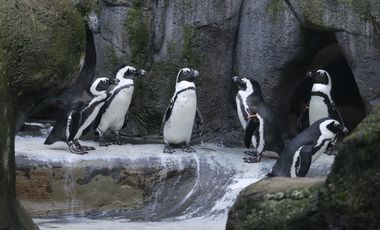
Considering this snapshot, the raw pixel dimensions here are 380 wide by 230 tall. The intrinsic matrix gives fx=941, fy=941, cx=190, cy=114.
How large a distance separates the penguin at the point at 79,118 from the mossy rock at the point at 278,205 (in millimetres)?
4748

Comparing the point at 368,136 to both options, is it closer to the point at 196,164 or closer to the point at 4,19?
the point at 4,19

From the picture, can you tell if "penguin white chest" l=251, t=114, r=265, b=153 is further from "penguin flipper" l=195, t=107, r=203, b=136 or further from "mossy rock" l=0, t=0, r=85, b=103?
"mossy rock" l=0, t=0, r=85, b=103

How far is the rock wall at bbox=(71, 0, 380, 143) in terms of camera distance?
9266mm

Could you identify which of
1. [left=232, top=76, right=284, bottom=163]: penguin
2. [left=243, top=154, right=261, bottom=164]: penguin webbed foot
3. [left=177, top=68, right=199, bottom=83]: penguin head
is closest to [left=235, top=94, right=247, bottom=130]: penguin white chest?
[left=232, top=76, right=284, bottom=163]: penguin

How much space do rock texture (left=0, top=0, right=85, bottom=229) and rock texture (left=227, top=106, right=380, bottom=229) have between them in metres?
1.08

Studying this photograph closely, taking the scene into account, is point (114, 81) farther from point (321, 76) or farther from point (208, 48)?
point (321, 76)

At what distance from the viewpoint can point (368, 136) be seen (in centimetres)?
301

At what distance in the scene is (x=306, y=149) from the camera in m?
7.66

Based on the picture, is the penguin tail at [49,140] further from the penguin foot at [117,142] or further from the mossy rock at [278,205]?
the mossy rock at [278,205]

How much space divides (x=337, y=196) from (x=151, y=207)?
15.9ft

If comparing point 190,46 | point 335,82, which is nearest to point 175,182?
point 190,46

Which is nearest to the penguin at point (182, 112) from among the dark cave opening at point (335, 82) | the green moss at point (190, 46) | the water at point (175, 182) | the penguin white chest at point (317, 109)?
the water at point (175, 182)

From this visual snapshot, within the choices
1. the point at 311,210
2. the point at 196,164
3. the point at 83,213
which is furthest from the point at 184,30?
the point at 311,210

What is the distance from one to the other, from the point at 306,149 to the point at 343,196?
4651 millimetres
